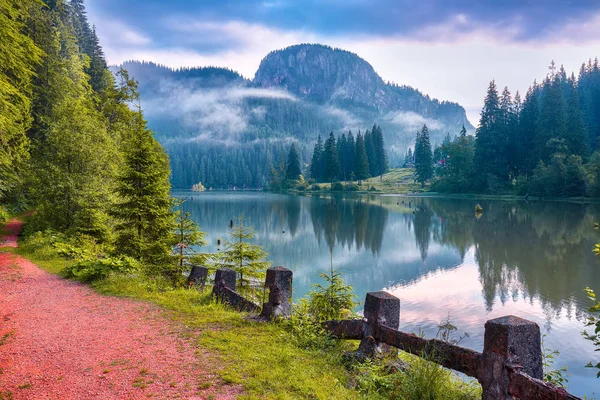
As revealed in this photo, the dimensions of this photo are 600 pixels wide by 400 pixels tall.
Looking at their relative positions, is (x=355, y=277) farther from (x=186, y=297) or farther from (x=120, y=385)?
(x=120, y=385)

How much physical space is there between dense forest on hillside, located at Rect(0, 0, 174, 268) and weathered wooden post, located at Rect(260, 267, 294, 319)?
23.1 feet

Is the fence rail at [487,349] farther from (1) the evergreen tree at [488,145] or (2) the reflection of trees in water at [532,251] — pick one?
(1) the evergreen tree at [488,145]

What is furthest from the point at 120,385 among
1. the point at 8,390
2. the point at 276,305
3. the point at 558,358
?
the point at 558,358

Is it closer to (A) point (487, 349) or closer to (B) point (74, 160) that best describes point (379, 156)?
(B) point (74, 160)

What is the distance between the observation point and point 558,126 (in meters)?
70.4

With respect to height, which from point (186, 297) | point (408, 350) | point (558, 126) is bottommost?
point (186, 297)

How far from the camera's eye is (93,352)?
20.7ft

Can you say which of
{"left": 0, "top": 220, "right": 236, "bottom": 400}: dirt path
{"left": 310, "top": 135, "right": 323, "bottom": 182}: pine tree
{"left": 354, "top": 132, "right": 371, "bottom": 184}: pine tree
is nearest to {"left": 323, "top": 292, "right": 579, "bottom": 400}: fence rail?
{"left": 0, "top": 220, "right": 236, "bottom": 400}: dirt path

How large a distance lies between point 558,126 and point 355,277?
69.6 m

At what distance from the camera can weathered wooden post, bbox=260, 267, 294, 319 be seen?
7371 mm

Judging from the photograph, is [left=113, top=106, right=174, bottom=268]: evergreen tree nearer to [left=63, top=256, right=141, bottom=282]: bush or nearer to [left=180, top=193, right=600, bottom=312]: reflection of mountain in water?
[left=63, top=256, right=141, bottom=282]: bush

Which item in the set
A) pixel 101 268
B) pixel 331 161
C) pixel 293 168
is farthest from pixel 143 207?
pixel 293 168

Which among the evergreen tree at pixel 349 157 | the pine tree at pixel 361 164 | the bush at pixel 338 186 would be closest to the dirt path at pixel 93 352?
the bush at pixel 338 186

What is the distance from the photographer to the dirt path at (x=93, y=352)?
16.7 feet
